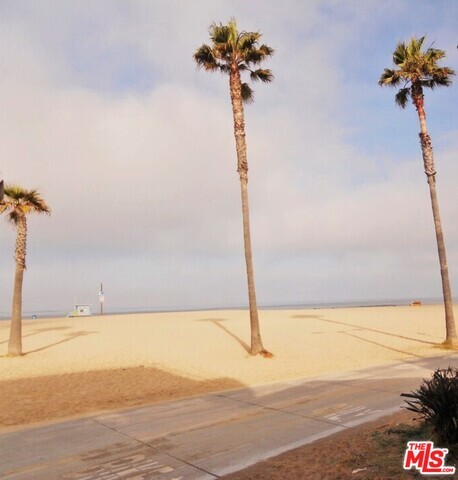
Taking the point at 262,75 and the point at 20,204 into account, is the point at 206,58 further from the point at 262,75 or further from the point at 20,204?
the point at 20,204

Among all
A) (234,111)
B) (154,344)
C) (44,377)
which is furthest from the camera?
(154,344)

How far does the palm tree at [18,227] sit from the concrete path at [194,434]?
13.1m

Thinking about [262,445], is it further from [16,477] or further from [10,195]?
[10,195]

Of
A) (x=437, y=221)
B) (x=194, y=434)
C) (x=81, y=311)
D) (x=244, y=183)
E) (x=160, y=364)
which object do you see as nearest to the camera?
(x=194, y=434)

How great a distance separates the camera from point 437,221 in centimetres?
2152

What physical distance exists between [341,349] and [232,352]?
17.8ft

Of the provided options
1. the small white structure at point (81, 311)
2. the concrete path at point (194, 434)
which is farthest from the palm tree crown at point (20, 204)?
the small white structure at point (81, 311)

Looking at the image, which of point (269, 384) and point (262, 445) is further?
point (269, 384)

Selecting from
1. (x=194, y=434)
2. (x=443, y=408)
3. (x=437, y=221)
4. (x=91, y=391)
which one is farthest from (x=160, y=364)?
A: (x=437, y=221)

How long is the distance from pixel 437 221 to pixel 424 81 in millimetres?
7323

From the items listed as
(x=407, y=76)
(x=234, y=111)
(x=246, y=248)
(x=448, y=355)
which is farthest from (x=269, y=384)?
(x=407, y=76)

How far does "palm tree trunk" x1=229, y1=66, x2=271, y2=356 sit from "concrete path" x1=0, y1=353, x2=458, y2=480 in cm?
711

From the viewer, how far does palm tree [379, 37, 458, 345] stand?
2128 centimetres

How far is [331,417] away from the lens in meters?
8.28
